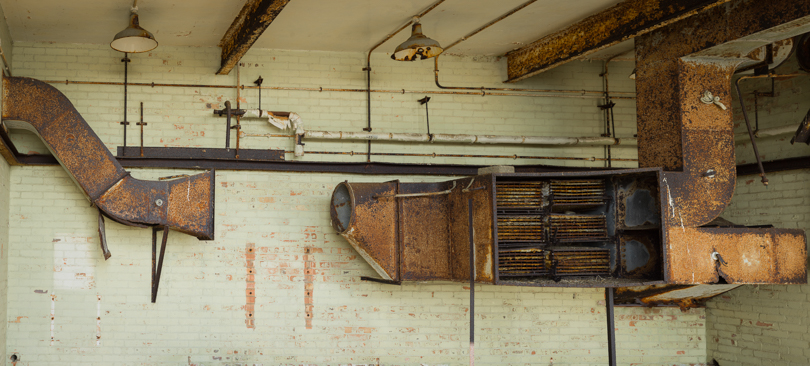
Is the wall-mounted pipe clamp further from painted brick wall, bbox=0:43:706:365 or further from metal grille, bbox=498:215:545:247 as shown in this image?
painted brick wall, bbox=0:43:706:365

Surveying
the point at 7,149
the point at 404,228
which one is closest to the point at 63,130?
the point at 7,149

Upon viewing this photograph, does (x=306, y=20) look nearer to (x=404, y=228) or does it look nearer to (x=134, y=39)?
(x=134, y=39)

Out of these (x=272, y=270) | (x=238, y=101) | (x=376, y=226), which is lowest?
(x=272, y=270)

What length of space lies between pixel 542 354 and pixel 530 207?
2075 mm

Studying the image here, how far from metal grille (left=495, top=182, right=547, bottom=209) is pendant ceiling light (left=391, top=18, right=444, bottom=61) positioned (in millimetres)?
1221

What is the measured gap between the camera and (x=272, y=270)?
5832 mm

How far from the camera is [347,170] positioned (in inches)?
237

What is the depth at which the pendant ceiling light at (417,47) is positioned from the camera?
474cm

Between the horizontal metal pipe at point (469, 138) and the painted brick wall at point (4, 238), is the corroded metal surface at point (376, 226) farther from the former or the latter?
the painted brick wall at point (4, 238)

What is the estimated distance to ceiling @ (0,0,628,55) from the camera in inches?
197

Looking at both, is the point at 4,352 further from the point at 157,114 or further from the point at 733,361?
the point at 733,361

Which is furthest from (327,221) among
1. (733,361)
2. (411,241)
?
(733,361)

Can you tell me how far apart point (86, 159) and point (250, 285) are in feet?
6.07

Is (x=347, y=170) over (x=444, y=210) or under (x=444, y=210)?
over
